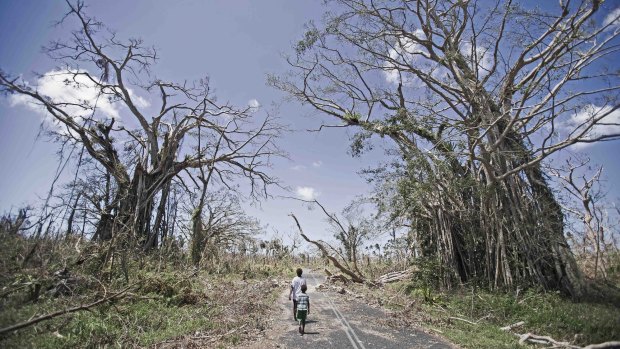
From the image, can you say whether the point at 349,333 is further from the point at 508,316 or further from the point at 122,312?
the point at 122,312

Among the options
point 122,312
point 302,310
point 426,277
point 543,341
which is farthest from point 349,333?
point 426,277

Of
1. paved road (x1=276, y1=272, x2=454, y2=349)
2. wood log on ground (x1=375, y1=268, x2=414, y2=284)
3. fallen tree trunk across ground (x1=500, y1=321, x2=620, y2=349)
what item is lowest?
paved road (x1=276, y1=272, x2=454, y2=349)

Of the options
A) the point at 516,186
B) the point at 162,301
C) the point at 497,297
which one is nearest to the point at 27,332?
the point at 162,301

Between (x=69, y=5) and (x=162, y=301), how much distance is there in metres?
13.0

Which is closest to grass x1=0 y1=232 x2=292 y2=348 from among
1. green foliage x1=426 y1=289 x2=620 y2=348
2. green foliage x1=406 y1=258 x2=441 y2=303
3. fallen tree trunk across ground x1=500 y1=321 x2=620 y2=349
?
green foliage x1=426 y1=289 x2=620 y2=348

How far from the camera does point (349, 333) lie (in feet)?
26.1

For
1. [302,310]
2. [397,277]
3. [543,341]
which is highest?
[397,277]

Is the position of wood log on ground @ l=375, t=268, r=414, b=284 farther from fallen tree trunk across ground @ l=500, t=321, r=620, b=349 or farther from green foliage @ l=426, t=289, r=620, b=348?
fallen tree trunk across ground @ l=500, t=321, r=620, b=349

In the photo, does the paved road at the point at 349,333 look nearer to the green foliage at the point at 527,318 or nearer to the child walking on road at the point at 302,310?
the child walking on road at the point at 302,310

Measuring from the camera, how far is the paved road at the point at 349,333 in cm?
708

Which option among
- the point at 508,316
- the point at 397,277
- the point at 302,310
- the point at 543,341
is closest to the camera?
the point at 543,341

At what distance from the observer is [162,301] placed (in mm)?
9703

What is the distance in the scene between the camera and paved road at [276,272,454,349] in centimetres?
708

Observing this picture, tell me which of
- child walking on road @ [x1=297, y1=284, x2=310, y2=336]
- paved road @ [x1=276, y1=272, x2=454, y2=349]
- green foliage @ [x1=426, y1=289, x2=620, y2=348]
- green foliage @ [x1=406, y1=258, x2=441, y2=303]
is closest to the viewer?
paved road @ [x1=276, y1=272, x2=454, y2=349]
